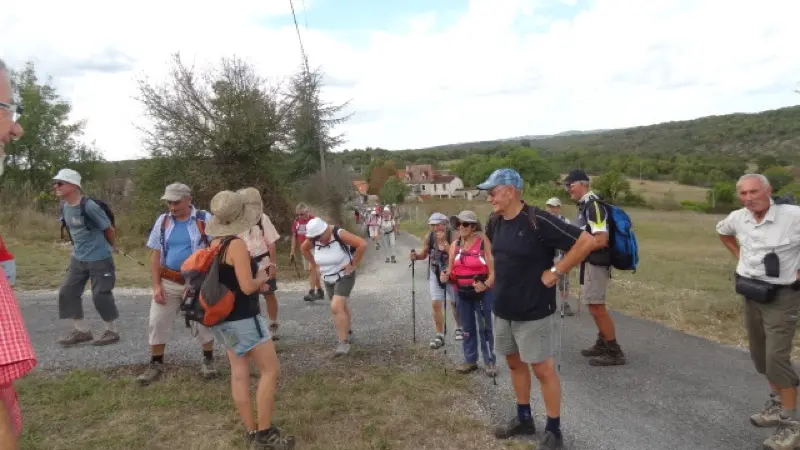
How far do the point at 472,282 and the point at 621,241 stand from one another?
157 centimetres

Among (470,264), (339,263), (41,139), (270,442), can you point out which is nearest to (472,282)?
(470,264)

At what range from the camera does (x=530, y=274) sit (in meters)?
3.53

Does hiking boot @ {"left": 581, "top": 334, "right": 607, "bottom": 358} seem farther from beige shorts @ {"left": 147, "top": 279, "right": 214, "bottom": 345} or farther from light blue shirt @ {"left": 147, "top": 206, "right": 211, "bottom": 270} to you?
light blue shirt @ {"left": 147, "top": 206, "right": 211, "bottom": 270}

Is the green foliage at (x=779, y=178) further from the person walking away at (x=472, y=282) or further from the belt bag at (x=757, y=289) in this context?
the person walking away at (x=472, y=282)

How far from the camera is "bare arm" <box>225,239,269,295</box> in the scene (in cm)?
342

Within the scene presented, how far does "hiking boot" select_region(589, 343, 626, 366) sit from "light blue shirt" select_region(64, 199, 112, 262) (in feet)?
18.0

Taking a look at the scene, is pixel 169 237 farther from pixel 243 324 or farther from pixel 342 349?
pixel 342 349

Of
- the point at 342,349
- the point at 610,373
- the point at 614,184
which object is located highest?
the point at 342,349

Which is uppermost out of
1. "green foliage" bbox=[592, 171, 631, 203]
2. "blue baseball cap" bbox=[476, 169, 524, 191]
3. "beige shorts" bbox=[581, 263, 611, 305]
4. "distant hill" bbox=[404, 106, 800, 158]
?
"distant hill" bbox=[404, 106, 800, 158]

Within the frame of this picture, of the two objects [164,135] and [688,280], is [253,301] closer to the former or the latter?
[688,280]

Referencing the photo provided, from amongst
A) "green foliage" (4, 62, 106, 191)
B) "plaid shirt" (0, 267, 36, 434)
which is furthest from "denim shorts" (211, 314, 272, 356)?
"green foliage" (4, 62, 106, 191)

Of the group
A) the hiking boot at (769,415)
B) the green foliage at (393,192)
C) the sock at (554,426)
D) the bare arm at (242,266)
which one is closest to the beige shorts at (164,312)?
the bare arm at (242,266)

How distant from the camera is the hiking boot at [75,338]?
6232mm

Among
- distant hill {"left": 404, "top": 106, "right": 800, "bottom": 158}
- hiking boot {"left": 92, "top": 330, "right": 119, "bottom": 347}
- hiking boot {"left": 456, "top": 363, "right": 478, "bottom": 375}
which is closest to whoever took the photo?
hiking boot {"left": 456, "top": 363, "right": 478, "bottom": 375}
